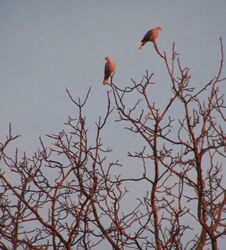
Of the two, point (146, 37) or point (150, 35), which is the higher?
point (146, 37)

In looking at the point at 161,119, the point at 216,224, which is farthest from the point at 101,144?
the point at 216,224

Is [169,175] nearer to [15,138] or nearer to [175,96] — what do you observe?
[175,96]

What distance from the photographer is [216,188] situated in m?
3.93

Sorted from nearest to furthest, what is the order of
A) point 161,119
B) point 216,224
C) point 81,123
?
point 216,224, point 81,123, point 161,119

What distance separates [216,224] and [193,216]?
0.22 m

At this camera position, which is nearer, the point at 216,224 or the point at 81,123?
the point at 216,224

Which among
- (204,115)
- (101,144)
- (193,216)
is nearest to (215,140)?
(204,115)

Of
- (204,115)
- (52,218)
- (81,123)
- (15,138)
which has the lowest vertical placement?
(52,218)

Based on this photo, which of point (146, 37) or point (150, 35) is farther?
point (146, 37)

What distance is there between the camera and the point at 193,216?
3420 mm

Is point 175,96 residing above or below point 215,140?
above

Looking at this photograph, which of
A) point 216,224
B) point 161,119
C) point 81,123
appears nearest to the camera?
point 216,224

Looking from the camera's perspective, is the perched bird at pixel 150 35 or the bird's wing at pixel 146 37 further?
the bird's wing at pixel 146 37

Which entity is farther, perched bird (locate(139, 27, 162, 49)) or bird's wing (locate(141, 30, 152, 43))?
bird's wing (locate(141, 30, 152, 43))
